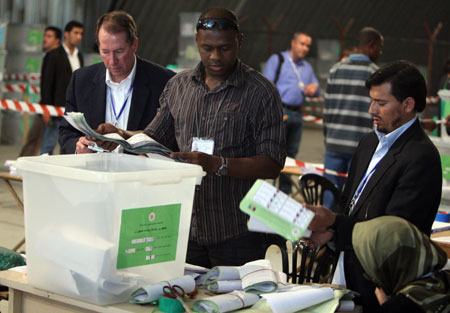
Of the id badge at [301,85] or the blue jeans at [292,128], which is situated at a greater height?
the id badge at [301,85]

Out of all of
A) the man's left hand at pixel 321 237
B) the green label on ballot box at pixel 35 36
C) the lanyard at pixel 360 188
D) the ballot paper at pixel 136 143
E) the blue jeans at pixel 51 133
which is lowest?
the blue jeans at pixel 51 133

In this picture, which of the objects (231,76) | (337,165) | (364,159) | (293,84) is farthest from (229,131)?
(293,84)

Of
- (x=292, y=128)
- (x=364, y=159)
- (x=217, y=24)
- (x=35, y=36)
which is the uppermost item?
(x=35, y=36)

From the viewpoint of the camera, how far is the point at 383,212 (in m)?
2.64

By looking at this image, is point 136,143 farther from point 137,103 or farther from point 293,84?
point 293,84

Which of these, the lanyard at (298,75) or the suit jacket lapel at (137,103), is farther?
the lanyard at (298,75)

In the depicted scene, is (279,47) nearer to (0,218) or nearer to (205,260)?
(0,218)

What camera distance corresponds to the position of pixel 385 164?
271cm

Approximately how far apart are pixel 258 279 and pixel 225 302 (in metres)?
0.18

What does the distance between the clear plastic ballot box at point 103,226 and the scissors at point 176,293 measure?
0.09 metres

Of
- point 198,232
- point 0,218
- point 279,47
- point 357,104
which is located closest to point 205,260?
point 198,232

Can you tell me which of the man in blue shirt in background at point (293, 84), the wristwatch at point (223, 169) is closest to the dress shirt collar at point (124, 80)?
the wristwatch at point (223, 169)

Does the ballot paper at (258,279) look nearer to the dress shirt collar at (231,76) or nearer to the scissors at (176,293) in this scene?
the scissors at (176,293)

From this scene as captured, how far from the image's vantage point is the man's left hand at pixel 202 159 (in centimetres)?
265
